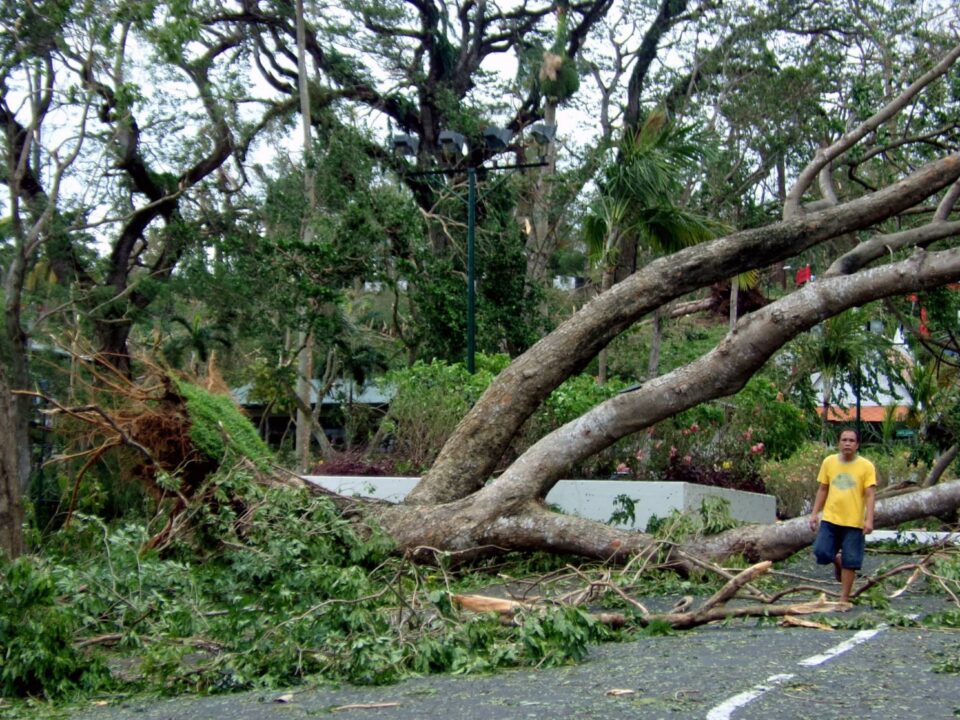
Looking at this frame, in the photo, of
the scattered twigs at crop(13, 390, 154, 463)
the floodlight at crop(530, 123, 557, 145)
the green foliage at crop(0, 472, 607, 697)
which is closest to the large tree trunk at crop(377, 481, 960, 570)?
the green foliage at crop(0, 472, 607, 697)

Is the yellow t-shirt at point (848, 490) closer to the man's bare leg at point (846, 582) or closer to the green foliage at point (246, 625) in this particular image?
the man's bare leg at point (846, 582)

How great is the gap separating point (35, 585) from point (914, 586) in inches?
281

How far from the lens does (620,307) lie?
11781 mm

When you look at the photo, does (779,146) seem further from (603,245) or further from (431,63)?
(603,245)

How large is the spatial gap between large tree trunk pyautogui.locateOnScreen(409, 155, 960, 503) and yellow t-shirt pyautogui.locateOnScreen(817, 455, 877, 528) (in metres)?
3.33

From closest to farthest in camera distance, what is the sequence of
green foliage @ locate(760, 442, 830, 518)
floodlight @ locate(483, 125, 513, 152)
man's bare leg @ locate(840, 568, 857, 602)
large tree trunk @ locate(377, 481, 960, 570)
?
man's bare leg @ locate(840, 568, 857, 602), large tree trunk @ locate(377, 481, 960, 570), floodlight @ locate(483, 125, 513, 152), green foliage @ locate(760, 442, 830, 518)

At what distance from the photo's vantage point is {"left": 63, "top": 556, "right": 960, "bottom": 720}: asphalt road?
506 centimetres

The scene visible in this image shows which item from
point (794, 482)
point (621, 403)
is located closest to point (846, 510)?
point (621, 403)

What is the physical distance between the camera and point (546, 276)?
29844 mm

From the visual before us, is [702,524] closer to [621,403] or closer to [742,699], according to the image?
[621,403]

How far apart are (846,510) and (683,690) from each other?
12.5 ft

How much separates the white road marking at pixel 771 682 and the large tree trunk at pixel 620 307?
16.9 feet

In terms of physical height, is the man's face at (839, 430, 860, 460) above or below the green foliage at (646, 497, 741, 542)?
above

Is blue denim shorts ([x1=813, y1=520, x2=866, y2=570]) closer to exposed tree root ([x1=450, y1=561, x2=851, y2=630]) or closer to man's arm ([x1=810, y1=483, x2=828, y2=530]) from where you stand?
man's arm ([x1=810, y1=483, x2=828, y2=530])
